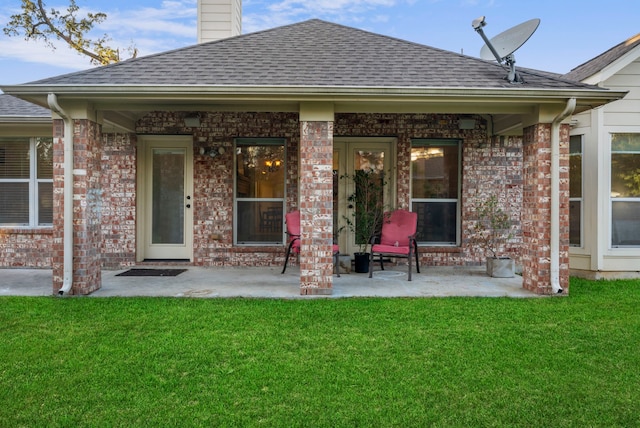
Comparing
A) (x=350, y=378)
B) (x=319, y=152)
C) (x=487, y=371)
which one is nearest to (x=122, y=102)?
(x=319, y=152)

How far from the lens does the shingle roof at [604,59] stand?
647 centimetres

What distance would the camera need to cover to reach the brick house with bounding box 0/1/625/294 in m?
5.12

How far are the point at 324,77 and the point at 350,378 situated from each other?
3.68 meters

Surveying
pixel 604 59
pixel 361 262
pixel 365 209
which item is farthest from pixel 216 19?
pixel 604 59

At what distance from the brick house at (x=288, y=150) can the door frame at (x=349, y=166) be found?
2 cm

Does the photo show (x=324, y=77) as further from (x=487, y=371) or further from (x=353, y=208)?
(x=487, y=371)

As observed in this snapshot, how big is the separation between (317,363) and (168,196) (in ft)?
17.2

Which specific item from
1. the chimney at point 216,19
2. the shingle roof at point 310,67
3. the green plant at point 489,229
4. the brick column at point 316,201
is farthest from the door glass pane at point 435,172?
the chimney at point 216,19

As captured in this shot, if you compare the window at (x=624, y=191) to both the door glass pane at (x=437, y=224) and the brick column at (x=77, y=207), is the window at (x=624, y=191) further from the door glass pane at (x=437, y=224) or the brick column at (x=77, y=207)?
the brick column at (x=77, y=207)

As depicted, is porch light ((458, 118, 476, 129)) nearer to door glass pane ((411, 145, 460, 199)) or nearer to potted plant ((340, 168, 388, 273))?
door glass pane ((411, 145, 460, 199))

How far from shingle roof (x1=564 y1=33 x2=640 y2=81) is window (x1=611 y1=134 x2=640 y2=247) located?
105cm

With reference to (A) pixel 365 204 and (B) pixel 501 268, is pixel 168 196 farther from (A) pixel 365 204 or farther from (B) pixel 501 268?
(B) pixel 501 268

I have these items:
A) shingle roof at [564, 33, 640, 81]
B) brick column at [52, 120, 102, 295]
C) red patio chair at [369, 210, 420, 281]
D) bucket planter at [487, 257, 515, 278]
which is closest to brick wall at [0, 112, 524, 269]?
red patio chair at [369, 210, 420, 281]

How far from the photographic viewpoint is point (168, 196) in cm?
754
